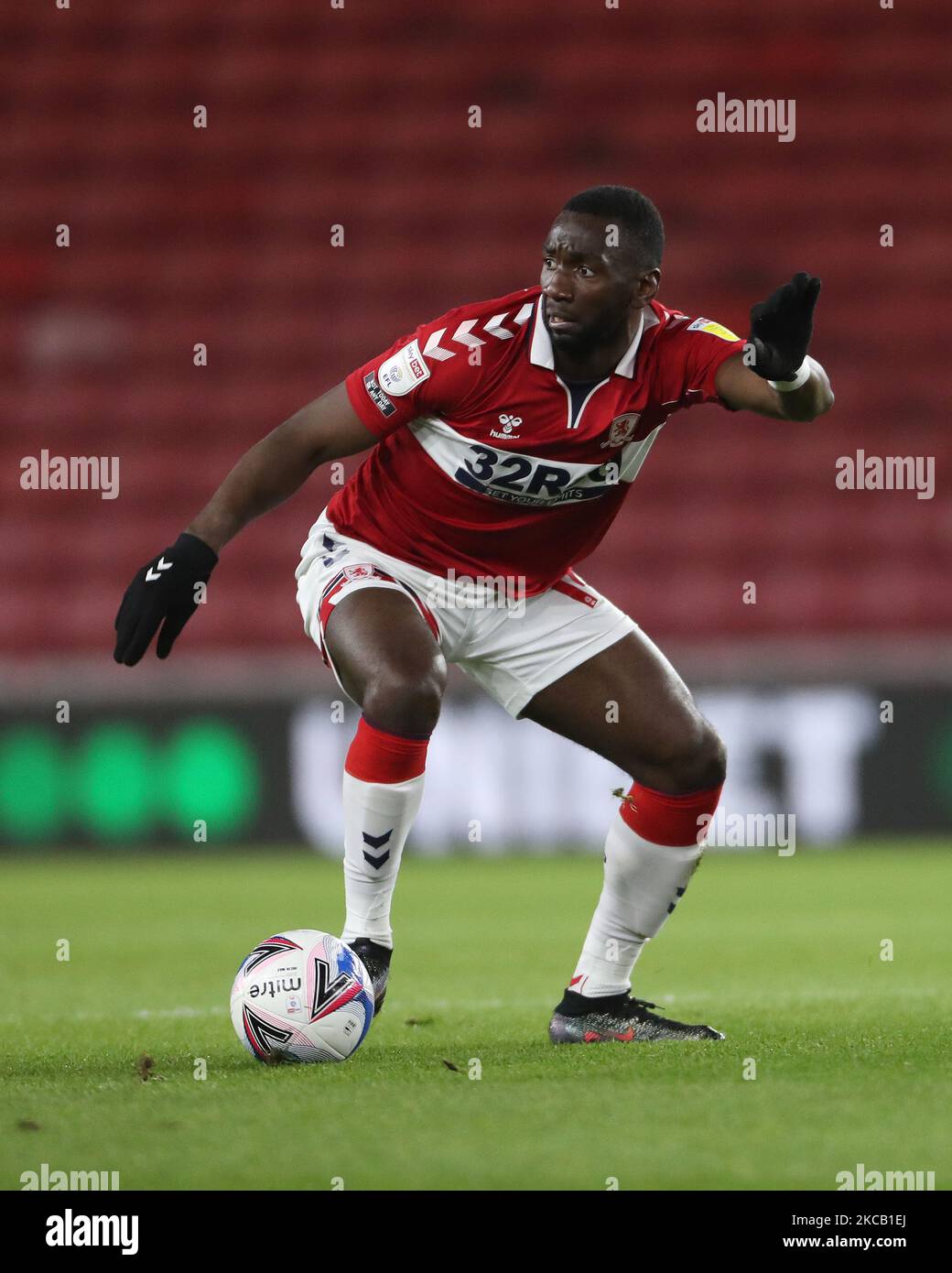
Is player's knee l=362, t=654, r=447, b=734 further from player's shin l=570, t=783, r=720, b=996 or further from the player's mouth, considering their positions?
the player's mouth

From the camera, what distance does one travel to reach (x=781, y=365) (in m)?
4.32

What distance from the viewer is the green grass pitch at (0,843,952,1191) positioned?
3.17 metres

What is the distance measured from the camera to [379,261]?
15.4 m

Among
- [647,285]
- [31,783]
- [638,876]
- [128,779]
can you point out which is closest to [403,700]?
[638,876]

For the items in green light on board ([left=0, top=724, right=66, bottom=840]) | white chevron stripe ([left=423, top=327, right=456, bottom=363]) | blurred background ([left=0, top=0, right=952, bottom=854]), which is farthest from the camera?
blurred background ([left=0, top=0, right=952, bottom=854])

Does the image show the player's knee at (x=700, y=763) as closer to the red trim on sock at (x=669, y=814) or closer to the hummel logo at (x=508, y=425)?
the red trim on sock at (x=669, y=814)

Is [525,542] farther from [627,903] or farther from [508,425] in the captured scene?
[627,903]

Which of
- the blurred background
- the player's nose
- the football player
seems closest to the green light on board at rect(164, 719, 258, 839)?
the blurred background

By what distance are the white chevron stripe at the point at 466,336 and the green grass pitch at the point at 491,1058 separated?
1.77 meters

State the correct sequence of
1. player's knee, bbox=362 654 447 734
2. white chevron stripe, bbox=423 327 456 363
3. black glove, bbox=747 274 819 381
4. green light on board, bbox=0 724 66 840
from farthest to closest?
green light on board, bbox=0 724 66 840 < white chevron stripe, bbox=423 327 456 363 < player's knee, bbox=362 654 447 734 < black glove, bbox=747 274 819 381

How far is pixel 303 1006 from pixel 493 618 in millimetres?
1230

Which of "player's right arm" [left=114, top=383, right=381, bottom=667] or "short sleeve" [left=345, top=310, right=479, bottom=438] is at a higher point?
"short sleeve" [left=345, top=310, right=479, bottom=438]

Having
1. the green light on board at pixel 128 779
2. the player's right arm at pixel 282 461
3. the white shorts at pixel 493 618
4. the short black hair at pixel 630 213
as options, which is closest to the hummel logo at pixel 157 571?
the player's right arm at pixel 282 461

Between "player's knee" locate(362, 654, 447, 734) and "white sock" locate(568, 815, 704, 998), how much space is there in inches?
26.1
